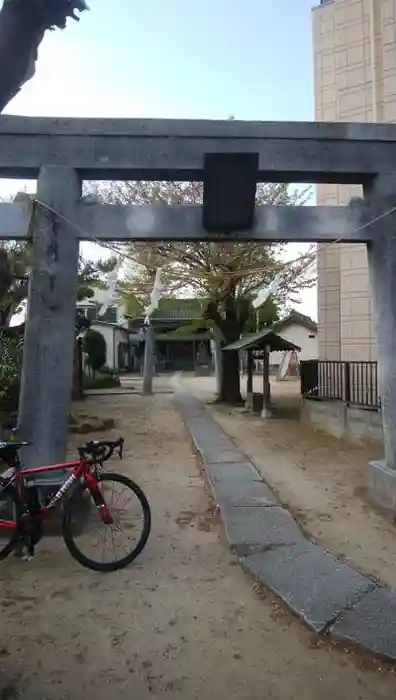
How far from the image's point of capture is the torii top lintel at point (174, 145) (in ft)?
17.7

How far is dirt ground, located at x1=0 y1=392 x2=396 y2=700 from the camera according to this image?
2.90m

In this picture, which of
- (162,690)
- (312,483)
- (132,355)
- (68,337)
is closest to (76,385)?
(312,483)

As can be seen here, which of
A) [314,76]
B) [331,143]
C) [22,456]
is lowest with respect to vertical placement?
[22,456]

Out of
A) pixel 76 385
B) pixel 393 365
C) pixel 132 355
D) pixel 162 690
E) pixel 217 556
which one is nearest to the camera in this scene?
pixel 162 690

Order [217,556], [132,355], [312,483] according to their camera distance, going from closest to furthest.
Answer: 1. [217,556]
2. [312,483]
3. [132,355]

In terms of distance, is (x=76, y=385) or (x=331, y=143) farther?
(x=76, y=385)

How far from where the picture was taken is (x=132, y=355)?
49625mm

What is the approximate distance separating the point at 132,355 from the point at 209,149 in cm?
4452

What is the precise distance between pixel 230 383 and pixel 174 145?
15.1 metres

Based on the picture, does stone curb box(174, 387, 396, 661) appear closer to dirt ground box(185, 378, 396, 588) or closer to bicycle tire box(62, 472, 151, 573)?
dirt ground box(185, 378, 396, 588)

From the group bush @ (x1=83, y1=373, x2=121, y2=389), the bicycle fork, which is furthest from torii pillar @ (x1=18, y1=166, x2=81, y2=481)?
bush @ (x1=83, y1=373, x2=121, y2=389)

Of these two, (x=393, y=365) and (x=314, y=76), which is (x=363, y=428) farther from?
(x=314, y=76)

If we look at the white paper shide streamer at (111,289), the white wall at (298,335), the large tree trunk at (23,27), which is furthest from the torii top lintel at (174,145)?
the white wall at (298,335)

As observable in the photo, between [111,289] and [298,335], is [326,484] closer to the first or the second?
[111,289]
